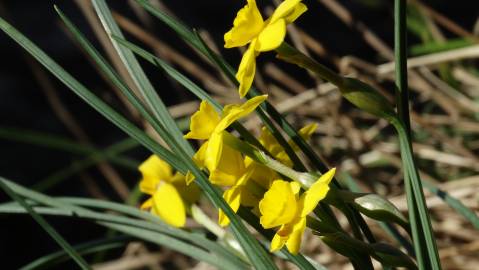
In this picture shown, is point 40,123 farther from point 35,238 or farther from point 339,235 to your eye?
point 339,235

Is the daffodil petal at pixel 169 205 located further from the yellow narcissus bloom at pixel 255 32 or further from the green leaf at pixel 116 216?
the yellow narcissus bloom at pixel 255 32

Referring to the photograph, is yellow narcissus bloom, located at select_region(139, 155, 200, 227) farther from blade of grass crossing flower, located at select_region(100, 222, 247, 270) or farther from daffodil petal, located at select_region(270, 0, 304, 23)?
daffodil petal, located at select_region(270, 0, 304, 23)

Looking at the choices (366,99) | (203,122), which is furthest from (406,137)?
(203,122)

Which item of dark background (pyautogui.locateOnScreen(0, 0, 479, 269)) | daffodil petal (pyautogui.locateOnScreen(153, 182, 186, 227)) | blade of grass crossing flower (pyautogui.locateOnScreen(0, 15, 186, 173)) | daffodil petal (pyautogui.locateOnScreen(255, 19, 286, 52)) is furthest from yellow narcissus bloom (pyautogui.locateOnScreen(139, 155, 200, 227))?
dark background (pyautogui.locateOnScreen(0, 0, 479, 269))

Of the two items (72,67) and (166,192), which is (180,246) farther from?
(72,67)

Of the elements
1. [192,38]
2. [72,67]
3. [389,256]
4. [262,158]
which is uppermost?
[72,67]

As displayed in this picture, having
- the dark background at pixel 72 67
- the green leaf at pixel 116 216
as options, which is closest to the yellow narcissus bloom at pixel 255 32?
the green leaf at pixel 116 216
